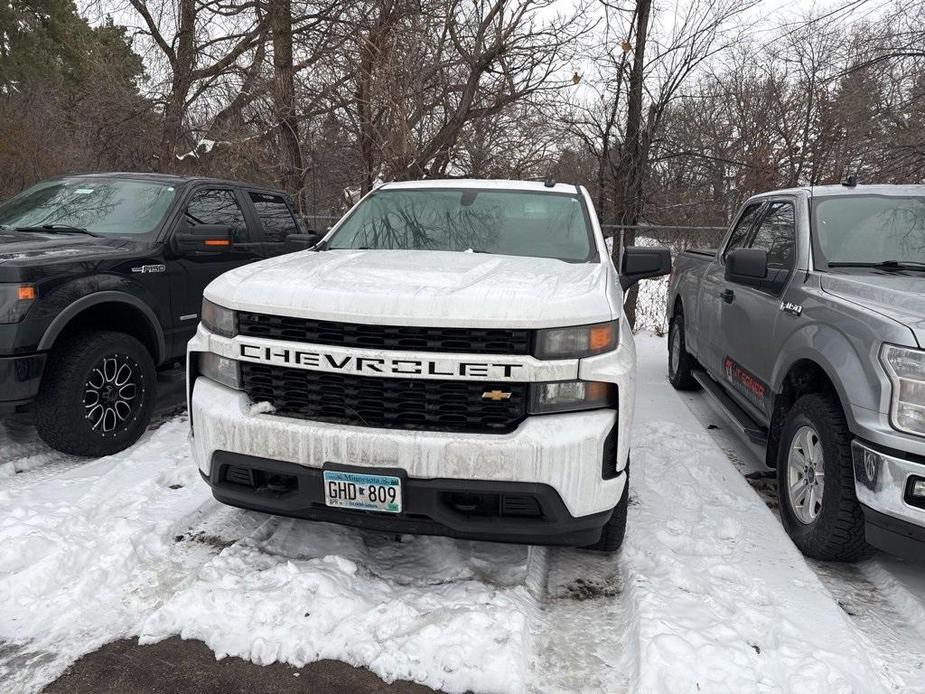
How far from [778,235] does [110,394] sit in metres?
4.65

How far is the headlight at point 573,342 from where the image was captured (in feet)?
8.34

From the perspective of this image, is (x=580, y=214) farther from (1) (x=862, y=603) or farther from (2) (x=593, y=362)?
(1) (x=862, y=603)

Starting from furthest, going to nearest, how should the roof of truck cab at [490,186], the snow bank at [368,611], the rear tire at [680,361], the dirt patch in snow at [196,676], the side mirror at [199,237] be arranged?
the rear tire at [680,361] < the side mirror at [199,237] < the roof of truck cab at [490,186] < the snow bank at [368,611] < the dirt patch in snow at [196,676]

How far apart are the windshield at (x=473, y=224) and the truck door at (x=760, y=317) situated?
4.04 feet

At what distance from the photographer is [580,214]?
4.18 meters

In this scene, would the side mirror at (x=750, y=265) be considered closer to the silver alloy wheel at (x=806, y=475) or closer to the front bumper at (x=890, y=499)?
the silver alloy wheel at (x=806, y=475)

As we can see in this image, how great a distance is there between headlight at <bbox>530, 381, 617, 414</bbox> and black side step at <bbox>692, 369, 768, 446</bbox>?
190 centimetres

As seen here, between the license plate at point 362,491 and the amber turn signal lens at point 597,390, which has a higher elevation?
the amber turn signal lens at point 597,390

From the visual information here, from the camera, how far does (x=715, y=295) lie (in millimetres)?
5293

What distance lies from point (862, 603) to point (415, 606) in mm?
2034

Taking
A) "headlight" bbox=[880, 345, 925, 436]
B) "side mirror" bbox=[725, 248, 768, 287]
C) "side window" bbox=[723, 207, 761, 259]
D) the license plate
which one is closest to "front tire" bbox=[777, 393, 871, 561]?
"headlight" bbox=[880, 345, 925, 436]

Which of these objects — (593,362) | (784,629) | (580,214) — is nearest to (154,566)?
(593,362)

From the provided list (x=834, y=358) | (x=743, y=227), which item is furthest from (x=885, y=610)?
(x=743, y=227)

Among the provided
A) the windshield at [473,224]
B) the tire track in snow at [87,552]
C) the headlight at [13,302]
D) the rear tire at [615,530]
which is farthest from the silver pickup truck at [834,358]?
the headlight at [13,302]
